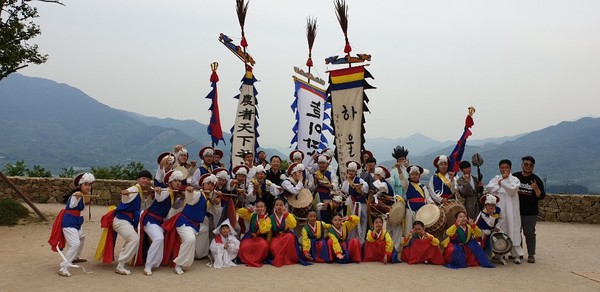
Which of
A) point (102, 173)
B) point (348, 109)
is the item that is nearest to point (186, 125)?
point (102, 173)

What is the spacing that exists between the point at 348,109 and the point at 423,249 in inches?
124

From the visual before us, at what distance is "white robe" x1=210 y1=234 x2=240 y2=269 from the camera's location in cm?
614

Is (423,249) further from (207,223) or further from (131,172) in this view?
(131,172)

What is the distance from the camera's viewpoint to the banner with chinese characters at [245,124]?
9500 mm

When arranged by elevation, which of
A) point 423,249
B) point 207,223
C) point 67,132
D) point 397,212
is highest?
point 67,132

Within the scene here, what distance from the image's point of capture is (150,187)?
5.95m

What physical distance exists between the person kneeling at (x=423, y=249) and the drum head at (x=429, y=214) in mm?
129

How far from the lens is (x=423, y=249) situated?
20.8 ft

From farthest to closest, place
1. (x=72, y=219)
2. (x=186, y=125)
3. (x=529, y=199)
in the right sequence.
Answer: (x=186, y=125) → (x=529, y=199) → (x=72, y=219)

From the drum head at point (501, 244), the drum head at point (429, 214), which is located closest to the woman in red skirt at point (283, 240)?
the drum head at point (429, 214)

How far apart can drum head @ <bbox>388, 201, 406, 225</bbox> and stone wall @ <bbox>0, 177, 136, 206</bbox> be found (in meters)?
8.78

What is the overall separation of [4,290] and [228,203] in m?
2.88

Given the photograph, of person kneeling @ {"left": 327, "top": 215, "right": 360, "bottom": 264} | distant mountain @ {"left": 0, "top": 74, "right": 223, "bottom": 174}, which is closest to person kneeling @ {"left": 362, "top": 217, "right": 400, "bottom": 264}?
person kneeling @ {"left": 327, "top": 215, "right": 360, "bottom": 264}

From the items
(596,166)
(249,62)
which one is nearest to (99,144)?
(596,166)
